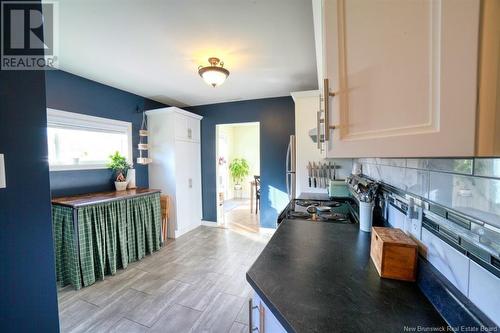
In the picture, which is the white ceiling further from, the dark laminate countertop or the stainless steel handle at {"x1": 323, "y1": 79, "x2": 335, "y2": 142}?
the dark laminate countertop

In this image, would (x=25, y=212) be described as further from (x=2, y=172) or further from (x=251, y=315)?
(x=251, y=315)

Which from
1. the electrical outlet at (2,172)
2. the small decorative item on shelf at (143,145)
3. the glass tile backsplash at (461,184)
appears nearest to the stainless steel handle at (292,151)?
the glass tile backsplash at (461,184)

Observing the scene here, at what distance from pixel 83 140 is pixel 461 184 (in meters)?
3.61

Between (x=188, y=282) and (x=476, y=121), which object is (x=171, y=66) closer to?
(x=188, y=282)

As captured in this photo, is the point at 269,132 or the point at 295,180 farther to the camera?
the point at 269,132

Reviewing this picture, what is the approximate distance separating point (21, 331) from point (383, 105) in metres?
1.58

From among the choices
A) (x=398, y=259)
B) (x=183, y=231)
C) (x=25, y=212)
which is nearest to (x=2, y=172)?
(x=25, y=212)

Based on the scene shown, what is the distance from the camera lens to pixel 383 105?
57 centimetres

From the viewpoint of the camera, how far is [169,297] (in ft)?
6.41

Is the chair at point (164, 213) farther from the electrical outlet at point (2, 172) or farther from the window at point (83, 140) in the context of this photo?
the electrical outlet at point (2, 172)

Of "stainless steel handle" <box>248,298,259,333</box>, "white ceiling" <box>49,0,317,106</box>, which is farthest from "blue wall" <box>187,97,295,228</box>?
"stainless steel handle" <box>248,298,259,333</box>

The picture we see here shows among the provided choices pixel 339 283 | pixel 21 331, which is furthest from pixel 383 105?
pixel 21 331

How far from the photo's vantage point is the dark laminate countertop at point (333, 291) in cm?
57

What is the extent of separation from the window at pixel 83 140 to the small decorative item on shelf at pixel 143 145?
0.17 metres
